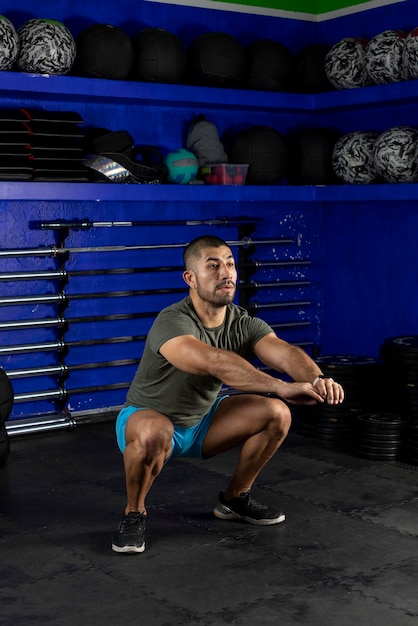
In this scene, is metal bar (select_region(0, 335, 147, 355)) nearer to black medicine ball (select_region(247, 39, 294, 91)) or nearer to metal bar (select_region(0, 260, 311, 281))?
metal bar (select_region(0, 260, 311, 281))

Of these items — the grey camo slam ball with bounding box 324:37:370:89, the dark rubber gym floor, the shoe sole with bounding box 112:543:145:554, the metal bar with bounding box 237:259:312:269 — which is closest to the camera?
the dark rubber gym floor

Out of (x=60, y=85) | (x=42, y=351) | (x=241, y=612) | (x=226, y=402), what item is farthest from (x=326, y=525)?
(x=60, y=85)

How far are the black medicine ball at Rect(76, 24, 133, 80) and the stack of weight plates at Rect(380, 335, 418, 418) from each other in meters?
2.08

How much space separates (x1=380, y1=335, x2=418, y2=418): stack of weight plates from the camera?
15.8 feet

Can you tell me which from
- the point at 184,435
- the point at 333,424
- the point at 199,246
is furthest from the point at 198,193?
the point at 184,435

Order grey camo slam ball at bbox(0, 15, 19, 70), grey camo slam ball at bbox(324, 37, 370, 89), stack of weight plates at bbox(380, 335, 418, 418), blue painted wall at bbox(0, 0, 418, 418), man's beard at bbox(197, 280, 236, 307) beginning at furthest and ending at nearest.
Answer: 1. grey camo slam ball at bbox(324, 37, 370, 89)
2. blue painted wall at bbox(0, 0, 418, 418)
3. stack of weight plates at bbox(380, 335, 418, 418)
4. grey camo slam ball at bbox(0, 15, 19, 70)
5. man's beard at bbox(197, 280, 236, 307)

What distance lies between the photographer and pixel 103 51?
4.89 metres

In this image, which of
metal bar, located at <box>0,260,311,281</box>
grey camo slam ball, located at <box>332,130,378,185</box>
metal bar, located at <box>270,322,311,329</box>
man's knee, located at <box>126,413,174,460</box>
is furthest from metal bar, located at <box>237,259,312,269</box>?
man's knee, located at <box>126,413,174,460</box>

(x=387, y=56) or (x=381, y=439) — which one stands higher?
(x=387, y=56)

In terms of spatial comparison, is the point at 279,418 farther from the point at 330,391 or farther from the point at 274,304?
the point at 274,304

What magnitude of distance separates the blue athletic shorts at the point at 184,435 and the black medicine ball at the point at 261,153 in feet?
7.89

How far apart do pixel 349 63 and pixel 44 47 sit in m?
1.82

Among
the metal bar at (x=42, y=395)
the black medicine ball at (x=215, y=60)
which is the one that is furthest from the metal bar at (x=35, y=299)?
the black medicine ball at (x=215, y=60)

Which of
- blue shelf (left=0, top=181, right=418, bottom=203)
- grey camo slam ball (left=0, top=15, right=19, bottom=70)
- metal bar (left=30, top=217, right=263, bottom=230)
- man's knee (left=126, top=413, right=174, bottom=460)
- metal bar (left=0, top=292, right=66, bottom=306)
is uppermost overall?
grey camo slam ball (left=0, top=15, right=19, bottom=70)
